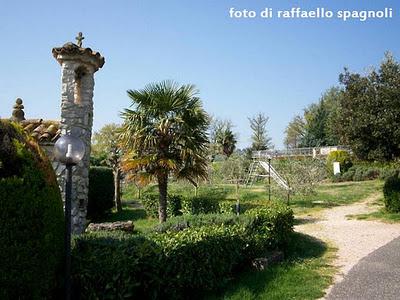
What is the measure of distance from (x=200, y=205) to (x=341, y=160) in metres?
22.1

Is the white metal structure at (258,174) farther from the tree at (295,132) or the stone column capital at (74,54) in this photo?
the tree at (295,132)

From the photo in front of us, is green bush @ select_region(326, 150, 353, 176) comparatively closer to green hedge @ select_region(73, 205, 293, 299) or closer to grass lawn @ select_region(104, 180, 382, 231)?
grass lawn @ select_region(104, 180, 382, 231)

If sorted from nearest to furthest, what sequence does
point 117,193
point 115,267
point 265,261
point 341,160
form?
point 115,267, point 265,261, point 117,193, point 341,160

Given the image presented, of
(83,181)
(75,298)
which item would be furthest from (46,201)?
(83,181)

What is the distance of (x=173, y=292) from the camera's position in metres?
4.80

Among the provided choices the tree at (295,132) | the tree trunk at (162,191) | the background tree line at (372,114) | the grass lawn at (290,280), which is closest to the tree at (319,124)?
the tree at (295,132)

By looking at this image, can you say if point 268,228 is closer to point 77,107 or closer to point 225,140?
point 77,107

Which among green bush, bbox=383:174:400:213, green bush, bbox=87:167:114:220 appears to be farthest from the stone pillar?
green bush, bbox=383:174:400:213

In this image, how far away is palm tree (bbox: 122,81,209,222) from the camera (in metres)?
11.0

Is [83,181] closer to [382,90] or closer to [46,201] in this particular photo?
[46,201]

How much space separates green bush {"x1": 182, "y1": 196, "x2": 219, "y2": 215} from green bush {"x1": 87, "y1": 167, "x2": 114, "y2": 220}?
342 centimetres

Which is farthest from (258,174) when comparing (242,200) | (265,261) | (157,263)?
(157,263)

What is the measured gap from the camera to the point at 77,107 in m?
7.74

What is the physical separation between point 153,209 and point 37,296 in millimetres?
11059
